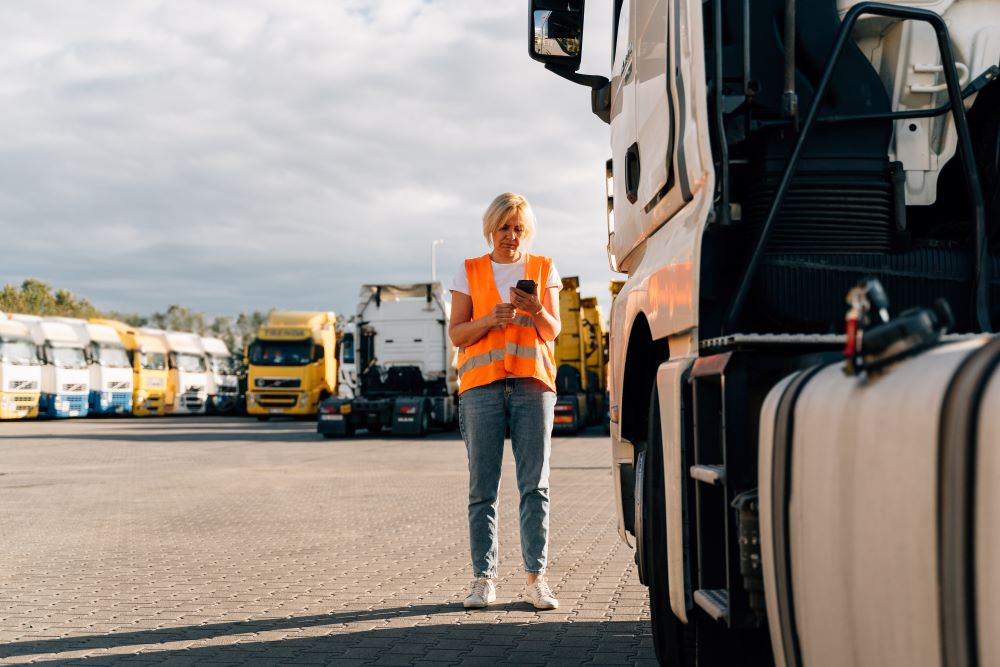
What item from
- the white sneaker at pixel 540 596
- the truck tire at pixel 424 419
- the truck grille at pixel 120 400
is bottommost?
the white sneaker at pixel 540 596

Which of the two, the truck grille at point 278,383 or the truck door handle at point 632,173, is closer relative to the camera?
the truck door handle at point 632,173

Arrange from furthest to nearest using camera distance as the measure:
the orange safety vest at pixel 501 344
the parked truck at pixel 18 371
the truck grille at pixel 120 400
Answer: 1. the truck grille at pixel 120 400
2. the parked truck at pixel 18 371
3. the orange safety vest at pixel 501 344

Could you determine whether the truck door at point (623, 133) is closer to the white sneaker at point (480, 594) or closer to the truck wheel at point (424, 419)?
the white sneaker at point (480, 594)

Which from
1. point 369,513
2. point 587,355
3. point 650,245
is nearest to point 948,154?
point 650,245

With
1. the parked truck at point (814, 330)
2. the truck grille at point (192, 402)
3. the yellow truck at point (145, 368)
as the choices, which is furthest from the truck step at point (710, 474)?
the truck grille at point (192, 402)

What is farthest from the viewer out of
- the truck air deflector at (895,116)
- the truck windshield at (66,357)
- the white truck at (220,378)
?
the white truck at (220,378)

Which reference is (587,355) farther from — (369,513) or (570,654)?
(570,654)

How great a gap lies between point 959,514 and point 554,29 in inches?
152

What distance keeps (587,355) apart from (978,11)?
26249 mm

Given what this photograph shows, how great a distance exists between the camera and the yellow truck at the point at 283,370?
118 ft

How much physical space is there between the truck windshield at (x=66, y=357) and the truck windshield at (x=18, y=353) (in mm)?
895

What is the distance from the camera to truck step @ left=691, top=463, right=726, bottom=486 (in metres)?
2.80

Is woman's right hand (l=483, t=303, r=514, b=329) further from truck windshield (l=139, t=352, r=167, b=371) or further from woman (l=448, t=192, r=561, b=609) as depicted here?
truck windshield (l=139, t=352, r=167, b=371)

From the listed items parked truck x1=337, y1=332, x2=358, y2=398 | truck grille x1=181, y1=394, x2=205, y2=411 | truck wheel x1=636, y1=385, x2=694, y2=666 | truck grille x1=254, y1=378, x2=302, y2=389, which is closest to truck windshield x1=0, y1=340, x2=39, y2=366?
truck grille x1=254, y1=378, x2=302, y2=389
